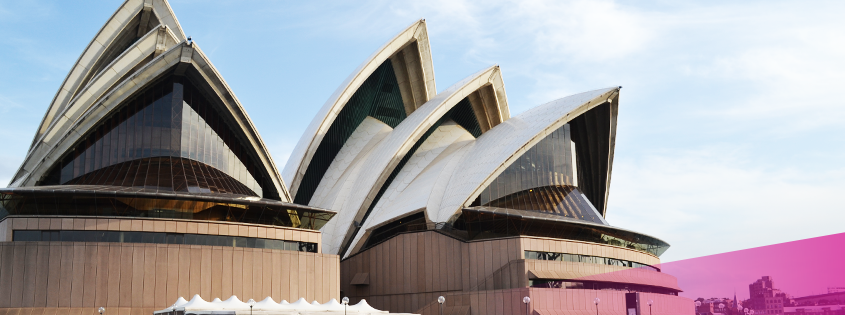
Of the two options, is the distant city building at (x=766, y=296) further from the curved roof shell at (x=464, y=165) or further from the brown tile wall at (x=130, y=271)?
the brown tile wall at (x=130, y=271)

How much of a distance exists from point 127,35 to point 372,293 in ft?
67.1

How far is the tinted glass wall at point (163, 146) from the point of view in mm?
36906

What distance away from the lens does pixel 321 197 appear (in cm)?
5147

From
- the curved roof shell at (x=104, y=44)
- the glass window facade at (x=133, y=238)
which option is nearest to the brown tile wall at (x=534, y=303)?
the glass window facade at (x=133, y=238)

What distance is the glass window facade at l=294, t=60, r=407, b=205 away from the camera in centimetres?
5178

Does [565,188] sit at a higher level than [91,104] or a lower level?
lower

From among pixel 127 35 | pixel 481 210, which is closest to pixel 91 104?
pixel 127 35

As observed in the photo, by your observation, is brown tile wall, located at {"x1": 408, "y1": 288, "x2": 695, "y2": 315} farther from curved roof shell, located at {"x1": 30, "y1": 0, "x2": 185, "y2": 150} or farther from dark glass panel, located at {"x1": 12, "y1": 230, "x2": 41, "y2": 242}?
curved roof shell, located at {"x1": 30, "y1": 0, "x2": 185, "y2": 150}

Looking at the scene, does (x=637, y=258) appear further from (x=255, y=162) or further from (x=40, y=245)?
(x=40, y=245)

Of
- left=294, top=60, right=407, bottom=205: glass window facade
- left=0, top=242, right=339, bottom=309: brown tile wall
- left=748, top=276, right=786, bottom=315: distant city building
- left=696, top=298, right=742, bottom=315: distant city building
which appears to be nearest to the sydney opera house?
left=0, top=242, right=339, bottom=309: brown tile wall

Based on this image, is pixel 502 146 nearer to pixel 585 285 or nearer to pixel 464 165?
pixel 464 165

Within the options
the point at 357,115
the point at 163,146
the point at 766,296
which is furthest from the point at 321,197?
the point at 766,296

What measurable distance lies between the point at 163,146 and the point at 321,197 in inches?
581

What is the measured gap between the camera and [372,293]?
143ft
